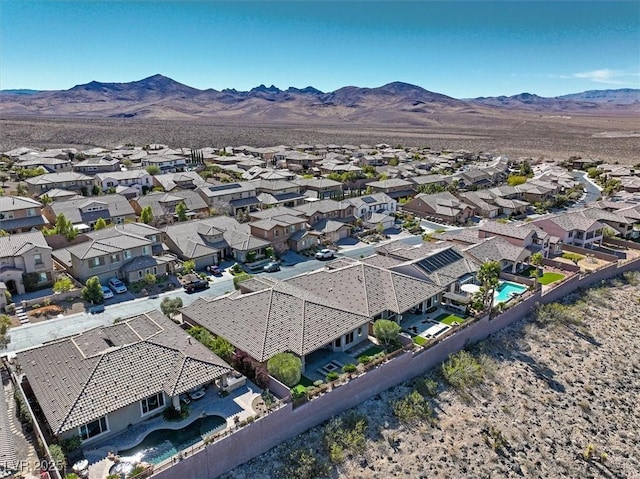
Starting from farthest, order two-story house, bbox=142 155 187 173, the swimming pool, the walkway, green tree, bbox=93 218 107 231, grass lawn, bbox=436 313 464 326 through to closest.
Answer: two-story house, bbox=142 155 187 173
green tree, bbox=93 218 107 231
the swimming pool
grass lawn, bbox=436 313 464 326
the walkway

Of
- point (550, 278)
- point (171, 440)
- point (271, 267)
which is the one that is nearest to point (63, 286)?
point (271, 267)

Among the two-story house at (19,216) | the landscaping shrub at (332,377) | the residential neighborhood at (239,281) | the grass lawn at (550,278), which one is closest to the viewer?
the residential neighborhood at (239,281)

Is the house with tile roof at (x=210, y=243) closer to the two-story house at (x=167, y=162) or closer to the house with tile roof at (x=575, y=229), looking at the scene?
the house with tile roof at (x=575, y=229)

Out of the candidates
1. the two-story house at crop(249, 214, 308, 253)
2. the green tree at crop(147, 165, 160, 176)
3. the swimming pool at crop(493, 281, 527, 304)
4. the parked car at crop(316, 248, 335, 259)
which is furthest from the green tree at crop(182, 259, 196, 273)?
the green tree at crop(147, 165, 160, 176)

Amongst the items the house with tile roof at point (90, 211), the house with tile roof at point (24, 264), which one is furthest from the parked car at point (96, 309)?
the house with tile roof at point (90, 211)

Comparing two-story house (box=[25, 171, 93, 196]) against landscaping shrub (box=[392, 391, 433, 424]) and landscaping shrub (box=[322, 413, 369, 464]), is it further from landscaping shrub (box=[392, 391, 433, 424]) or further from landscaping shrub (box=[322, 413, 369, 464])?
landscaping shrub (box=[392, 391, 433, 424])

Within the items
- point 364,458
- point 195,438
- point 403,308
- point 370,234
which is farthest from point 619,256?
point 195,438

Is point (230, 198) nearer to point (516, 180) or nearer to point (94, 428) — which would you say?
point (94, 428)
